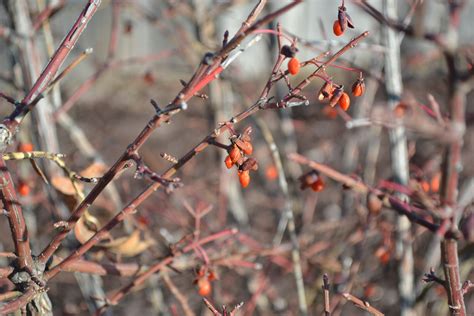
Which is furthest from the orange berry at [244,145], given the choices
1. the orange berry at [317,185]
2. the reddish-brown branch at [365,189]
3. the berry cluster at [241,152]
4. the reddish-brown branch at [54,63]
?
the orange berry at [317,185]

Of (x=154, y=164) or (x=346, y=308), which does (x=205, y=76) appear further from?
(x=346, y=308)

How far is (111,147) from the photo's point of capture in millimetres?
6648

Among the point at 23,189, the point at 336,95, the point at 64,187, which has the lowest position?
the point at 336,95

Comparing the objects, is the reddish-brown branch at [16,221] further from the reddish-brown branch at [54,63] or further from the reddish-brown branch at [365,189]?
the reddish-brown branch at [365,189]

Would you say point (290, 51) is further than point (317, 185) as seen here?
No

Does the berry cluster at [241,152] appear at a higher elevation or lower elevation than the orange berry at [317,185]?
lower

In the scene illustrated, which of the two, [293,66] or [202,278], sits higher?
[293,66]

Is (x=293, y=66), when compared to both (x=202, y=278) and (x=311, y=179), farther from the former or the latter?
(x=202, y=278)

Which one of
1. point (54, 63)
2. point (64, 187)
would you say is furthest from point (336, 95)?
point (64, 187)

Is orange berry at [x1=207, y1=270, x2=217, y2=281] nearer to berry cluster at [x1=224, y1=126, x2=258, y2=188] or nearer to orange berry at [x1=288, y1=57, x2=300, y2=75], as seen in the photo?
berry cluster at [x1=224, y1=126, x2=258, y2=188]

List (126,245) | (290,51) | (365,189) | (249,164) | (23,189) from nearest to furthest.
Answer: (290,51), (249,164), (365,189), (126,245), (23,189)

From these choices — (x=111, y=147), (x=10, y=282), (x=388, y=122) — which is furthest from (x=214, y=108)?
(x=111, y=147)

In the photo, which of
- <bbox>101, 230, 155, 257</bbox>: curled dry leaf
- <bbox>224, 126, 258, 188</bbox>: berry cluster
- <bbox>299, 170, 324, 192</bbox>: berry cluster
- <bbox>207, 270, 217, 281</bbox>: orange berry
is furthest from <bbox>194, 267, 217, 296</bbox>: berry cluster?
<bbox>224, 126, 258, 188</bbox>: berry cluster

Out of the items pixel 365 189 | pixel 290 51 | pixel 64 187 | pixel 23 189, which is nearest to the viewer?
pixel 290 51
